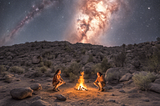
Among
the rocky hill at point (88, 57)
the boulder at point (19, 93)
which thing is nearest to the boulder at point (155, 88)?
the rocky hill at point (88, 57)

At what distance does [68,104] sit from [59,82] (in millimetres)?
2317

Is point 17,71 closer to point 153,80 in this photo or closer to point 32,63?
point 32,63

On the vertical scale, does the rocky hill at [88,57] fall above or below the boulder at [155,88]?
above

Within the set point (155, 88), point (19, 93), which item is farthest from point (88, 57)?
point (19, 93)

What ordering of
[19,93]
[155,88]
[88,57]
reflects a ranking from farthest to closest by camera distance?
[88,57]
[155,88]
[19,93]

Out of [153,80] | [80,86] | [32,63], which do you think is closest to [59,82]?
[80,86]

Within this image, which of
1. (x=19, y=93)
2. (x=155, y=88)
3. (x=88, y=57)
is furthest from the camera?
(x=88, y=57)

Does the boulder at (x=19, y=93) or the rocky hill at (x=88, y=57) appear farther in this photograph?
the rocky hill at (x=88, y=57)

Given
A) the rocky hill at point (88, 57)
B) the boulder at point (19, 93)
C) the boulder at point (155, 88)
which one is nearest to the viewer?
the boulder at point (19, 93)

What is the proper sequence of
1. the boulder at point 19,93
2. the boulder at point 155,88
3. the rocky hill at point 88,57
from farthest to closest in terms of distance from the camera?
the rocky hill at point 88,57
the boulder at point 155,88
the boulder at point 19,93

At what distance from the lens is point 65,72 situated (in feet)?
39.8

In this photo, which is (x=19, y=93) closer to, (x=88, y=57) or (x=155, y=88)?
(x=155, y=88)

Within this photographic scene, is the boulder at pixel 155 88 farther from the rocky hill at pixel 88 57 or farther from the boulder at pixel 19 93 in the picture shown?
the boulder at pixel 19 93

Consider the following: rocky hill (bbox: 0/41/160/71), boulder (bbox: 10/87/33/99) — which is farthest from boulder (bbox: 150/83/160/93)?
boulder (bbox: 10/87/33/99)
